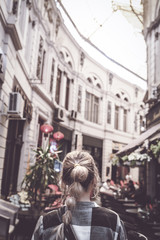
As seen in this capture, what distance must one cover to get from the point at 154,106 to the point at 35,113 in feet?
15.7

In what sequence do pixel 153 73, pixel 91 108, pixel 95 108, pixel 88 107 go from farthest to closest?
pixel 95 108 < pixel 91 108 < pixel 88 107 < pixel 153 73

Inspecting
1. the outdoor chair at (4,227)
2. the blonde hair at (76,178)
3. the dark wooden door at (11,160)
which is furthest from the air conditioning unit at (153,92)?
the blonde hair at (76,178)

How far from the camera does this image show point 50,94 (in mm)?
11555

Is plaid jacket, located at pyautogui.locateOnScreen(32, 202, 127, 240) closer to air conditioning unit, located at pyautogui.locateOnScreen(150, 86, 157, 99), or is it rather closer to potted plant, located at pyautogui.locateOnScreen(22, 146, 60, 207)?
potted plant, located at pyautogui.locateOnScreen(22, 146, 60, 207)

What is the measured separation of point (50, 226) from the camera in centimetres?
138

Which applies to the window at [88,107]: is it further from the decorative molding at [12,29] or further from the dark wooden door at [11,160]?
the decorative molding at [12,29]

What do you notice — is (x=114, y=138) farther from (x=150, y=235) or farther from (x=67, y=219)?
(x=67, y=219)

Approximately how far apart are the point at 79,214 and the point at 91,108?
16.2 meters

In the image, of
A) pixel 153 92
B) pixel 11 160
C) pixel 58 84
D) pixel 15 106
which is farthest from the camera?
pixel 58 84

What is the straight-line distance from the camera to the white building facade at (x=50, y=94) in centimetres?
544

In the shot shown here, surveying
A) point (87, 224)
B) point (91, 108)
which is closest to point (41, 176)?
point (87, 224)

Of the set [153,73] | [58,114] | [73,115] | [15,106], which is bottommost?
[15,106]

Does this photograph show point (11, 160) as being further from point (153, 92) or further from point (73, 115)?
point (73, 115)

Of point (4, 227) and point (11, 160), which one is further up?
point (11, 160)
